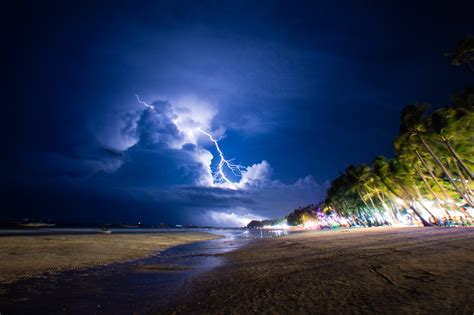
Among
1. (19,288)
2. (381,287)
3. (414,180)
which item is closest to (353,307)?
(381,287)

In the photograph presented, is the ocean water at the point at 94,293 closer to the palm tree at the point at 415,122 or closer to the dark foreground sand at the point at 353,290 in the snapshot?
the dark foreground sand at the point at 353,290

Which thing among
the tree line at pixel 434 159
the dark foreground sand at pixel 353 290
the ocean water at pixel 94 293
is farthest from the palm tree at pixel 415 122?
the ocean water at pixel 94 293

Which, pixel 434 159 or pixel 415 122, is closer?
pixel 415 122

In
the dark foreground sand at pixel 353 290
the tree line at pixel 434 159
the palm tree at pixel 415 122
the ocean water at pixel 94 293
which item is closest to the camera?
the dark foreground sand at pixel 353 290

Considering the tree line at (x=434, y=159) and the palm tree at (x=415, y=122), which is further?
the palm tree at (x=415, y=122)

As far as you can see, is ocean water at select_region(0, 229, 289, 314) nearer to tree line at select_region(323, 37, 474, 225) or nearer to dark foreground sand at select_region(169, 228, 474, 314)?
dark foreground sand at select_region(169, 228, 474, 314)

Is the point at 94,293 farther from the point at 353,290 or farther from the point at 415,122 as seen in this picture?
the point at 415,122

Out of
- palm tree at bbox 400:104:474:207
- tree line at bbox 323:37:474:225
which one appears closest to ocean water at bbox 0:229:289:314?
tree line at bbox 323:37:474:225

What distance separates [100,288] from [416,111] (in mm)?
37134

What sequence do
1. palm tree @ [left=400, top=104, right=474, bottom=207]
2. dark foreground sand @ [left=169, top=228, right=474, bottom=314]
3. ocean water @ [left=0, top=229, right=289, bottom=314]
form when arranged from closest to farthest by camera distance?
1. dark foreground sand @ [left=169, top=228, right=474, bottom=314]
2. ocean water @ [left=0, top=229, right=289, bottom=314]
3. palm tree @ [left=400, top=104, right=474, bottom=207]

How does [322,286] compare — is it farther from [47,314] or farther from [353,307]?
[47,314]

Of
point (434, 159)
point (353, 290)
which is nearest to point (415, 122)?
point (434, 159)

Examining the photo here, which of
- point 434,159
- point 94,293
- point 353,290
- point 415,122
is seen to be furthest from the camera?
point 434,159

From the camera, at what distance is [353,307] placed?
4023 millimetres
